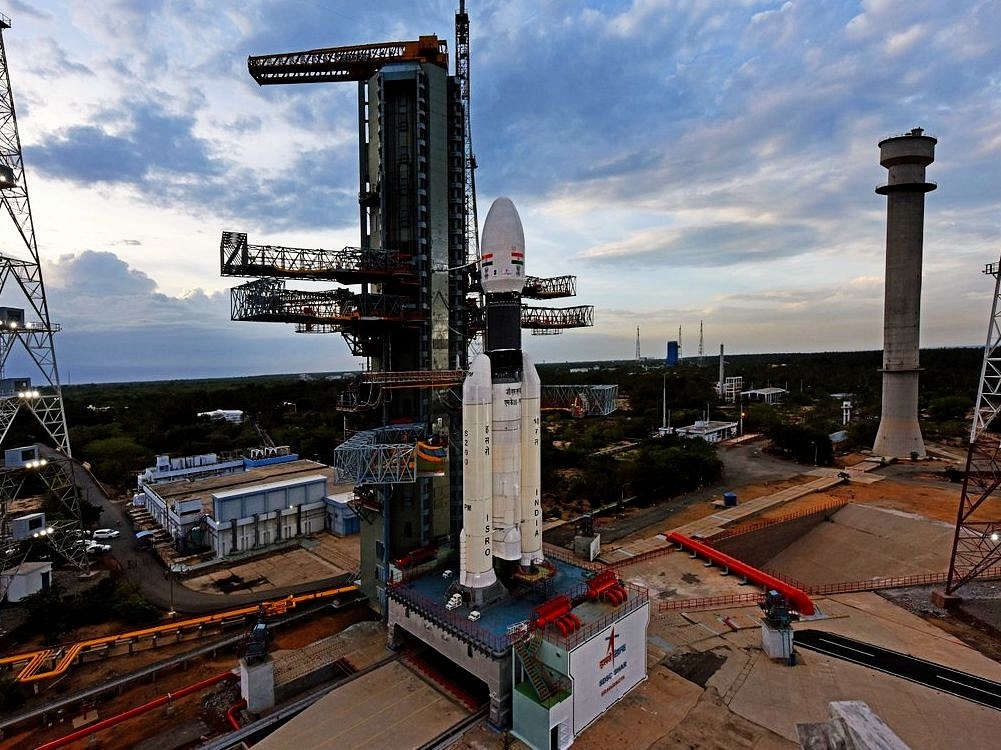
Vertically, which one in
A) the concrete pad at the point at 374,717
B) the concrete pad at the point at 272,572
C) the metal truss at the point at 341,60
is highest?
the metal truss at the point at 341,60

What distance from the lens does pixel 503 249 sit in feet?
A: 80.8

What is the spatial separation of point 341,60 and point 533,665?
110 feet

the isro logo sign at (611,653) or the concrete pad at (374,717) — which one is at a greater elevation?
the isro logo sign at (611,653)

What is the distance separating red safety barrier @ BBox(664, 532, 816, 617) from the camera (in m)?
28.8

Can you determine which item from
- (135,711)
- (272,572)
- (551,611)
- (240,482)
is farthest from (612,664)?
(240,482)

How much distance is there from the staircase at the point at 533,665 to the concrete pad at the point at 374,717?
363 centimetres

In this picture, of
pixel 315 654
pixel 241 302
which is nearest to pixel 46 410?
pixel 241 302

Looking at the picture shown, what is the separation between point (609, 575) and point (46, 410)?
37.9m

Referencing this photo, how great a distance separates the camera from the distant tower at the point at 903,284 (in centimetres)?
6253

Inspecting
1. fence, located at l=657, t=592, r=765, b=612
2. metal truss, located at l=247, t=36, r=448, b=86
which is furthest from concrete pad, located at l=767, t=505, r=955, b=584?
metal truss, located at l=247, t=36, r=448, b=86

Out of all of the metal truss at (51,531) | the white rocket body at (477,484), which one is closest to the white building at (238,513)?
the metal truss at (51,531)

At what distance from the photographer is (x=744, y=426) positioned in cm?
9188

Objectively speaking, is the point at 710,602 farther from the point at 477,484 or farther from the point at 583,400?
the point at 477,484

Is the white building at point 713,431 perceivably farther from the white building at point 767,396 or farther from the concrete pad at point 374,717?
the concrete pad at point 374,717
